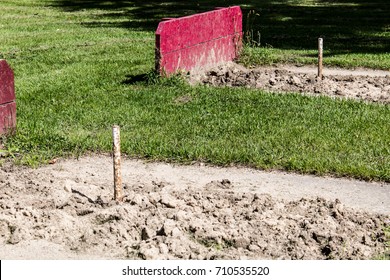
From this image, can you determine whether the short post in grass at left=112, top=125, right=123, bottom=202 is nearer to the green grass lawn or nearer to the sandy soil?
the sandy soil

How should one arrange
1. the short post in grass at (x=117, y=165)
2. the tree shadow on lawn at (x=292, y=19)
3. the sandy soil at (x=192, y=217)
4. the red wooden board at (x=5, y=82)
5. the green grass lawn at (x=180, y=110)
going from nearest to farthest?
the sandy soil at (x=192, y=217) < the short post in grass at (x=117, y=165) < the green grass lawn at (x=180, y=110) < the red wooden board at (x=5, y=82) < the tree shadow on lawn at (x=292, y=19)

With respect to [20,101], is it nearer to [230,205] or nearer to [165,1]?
[230,205]

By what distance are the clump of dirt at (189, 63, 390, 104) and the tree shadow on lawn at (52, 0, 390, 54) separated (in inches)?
77.3

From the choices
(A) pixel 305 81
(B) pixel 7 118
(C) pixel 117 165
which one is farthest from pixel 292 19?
(C) pixel 117 165

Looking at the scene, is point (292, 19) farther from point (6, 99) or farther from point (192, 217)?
point (192, 217)

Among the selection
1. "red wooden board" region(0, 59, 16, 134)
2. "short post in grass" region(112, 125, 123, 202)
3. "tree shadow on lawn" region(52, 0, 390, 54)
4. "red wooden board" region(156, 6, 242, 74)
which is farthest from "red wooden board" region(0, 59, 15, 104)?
"tree shadow on lawn" region(52, 0, 390, 54)

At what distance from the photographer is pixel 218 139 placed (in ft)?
35.6

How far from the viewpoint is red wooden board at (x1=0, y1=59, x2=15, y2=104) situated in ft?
35.2

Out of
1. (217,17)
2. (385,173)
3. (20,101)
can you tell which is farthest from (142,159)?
(217,17)

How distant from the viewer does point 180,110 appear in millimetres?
12438

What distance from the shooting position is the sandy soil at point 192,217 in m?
7.27

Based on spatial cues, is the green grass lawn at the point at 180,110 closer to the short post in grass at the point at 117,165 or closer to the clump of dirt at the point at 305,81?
the clump of dirt at the point at 305,81

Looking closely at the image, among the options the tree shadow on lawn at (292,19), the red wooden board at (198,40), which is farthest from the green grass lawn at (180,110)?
the red wooden board at (198,40)

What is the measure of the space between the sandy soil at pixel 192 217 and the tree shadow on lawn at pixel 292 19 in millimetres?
8486
